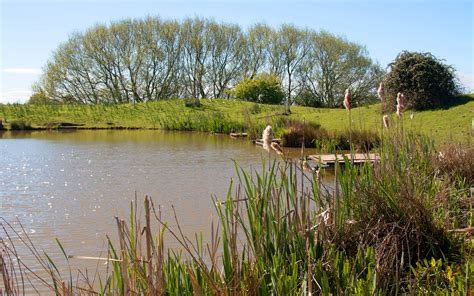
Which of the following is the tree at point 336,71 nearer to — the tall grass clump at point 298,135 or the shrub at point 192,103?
the shrub at point 192,103

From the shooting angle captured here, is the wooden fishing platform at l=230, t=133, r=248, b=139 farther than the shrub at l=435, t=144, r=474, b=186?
Yes

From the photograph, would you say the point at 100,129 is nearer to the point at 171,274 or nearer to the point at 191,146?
the point at 191,146

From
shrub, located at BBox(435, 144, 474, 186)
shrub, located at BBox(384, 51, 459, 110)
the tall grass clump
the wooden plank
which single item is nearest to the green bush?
the wooden plank

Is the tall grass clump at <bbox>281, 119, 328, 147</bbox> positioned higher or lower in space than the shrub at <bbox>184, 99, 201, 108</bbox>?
lower

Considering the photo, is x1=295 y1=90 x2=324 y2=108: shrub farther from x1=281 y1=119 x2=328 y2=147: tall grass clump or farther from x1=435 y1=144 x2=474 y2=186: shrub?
x1=435 y1=144 x2=474 y2=186: shrub

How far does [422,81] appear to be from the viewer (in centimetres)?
1741

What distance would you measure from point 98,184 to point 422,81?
38.1 feet

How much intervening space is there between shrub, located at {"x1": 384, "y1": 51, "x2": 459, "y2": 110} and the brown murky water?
221 inches

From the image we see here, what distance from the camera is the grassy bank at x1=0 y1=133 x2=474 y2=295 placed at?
235 centimetres

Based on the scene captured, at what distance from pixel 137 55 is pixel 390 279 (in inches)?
1380

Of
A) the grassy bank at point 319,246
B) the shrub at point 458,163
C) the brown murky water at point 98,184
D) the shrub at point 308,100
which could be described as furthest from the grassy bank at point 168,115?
the grassy bank at point 319,246

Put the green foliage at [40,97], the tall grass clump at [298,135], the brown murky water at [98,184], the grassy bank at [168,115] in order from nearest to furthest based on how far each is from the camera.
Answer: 1. the brown murky water at [98,184]
2. the tall grass clump at [298,135]
3. the grassy bank at [168,115]
4. the green foliage at [40,97]

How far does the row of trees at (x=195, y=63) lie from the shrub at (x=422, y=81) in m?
18.1

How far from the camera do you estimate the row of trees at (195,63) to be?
36094 millimetres
